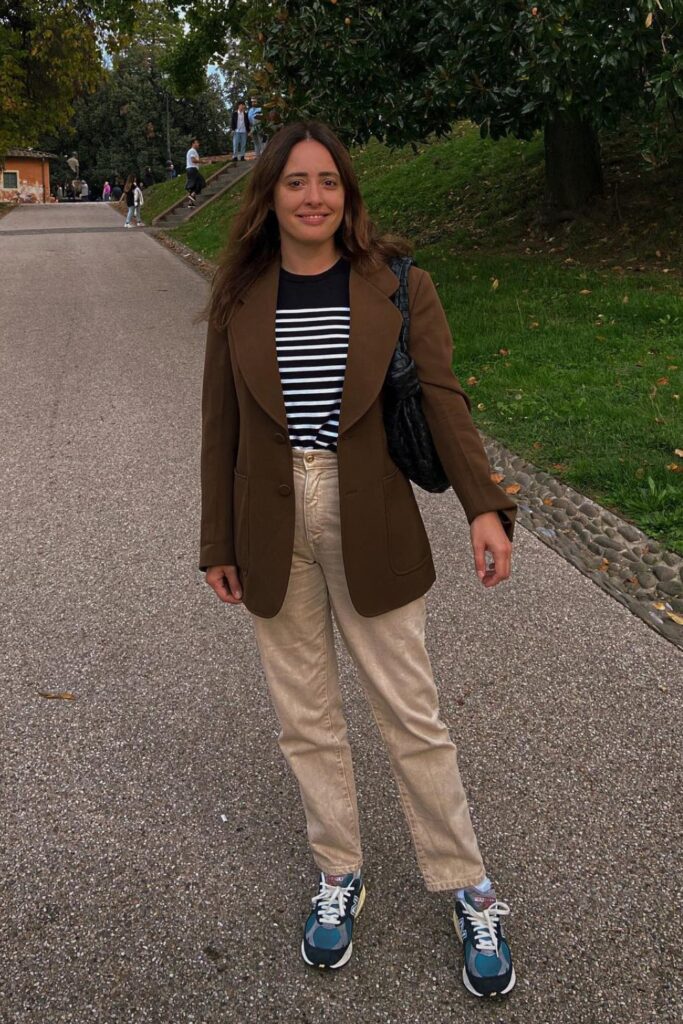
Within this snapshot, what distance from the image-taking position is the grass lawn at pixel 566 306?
6145mm

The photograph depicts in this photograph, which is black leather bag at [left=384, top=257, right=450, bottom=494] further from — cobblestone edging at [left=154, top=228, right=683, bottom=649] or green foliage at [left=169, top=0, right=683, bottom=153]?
green foliage at [left=169, top=0, right=683, bottom=153]

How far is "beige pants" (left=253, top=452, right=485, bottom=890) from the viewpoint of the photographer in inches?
94.3

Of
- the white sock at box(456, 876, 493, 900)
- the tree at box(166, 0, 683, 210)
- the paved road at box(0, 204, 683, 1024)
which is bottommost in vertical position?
the paved road at box(0, 204, 683, 1024)

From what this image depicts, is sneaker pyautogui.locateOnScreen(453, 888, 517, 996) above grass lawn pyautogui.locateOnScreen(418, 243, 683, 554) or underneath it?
underneath

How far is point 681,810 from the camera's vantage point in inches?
121

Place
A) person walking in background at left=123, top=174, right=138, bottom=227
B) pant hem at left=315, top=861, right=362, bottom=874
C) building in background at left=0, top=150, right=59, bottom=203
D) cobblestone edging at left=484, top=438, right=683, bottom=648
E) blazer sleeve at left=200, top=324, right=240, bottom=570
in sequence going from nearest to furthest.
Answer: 1. blazer sleeve at left=200, top=324, right=240, bottom=570
2. pant hem at left=315, top=861, right=362, bottom=874
3. cobblestone edging at left=484, top=438, right=683, bottom=648
4. person walking in background at left=123, top=174, right=138, bottom=227
5. building in background at left=0, top=150, right=59, bottom=203

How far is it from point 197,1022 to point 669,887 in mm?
1330

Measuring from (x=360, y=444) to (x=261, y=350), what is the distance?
12.6 inches

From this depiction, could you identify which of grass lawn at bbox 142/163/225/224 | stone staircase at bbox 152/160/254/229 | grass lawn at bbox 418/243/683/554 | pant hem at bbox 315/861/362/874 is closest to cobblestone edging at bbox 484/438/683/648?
grass lawn at bbox 418/243/683/554

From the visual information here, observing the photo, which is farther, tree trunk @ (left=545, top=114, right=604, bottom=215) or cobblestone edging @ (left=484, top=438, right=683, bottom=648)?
tree trunk @ (left=545, top=114, right=604, bottom=215)

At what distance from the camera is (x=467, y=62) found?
973cm

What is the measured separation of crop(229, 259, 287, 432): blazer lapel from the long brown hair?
0.23ft

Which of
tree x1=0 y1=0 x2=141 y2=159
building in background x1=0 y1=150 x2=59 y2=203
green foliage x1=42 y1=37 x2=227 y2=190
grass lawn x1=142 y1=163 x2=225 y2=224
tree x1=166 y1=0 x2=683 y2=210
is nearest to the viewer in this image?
tree x1=166 y1=0 x2=683 y2=210

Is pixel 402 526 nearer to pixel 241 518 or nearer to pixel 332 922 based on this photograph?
pixel 241 518
